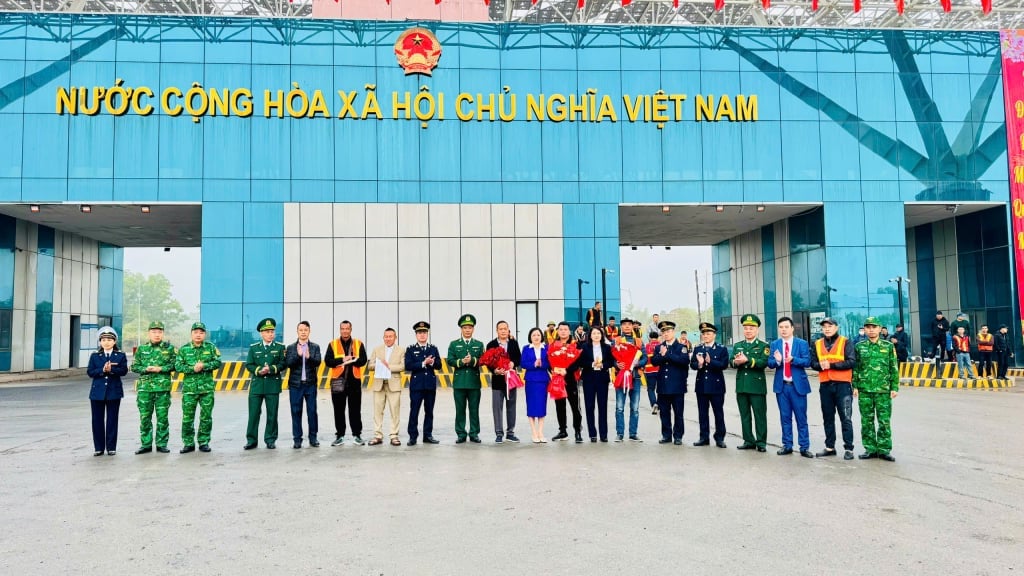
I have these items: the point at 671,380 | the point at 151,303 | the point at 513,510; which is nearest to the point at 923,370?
the point at 671,380

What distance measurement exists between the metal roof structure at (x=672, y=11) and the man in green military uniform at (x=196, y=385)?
19079 mm

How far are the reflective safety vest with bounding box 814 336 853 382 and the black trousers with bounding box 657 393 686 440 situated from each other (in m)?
1.93

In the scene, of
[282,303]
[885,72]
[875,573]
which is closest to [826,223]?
[885,72]

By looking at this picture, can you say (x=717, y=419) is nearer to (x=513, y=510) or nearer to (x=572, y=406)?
(x=572, y=406)

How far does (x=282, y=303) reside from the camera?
2478 cm

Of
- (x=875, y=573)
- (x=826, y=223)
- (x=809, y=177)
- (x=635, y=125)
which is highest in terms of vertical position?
(x=635, y=125)

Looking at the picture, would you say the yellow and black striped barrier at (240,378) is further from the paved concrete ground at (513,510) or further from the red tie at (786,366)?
the red tie at (786,366)

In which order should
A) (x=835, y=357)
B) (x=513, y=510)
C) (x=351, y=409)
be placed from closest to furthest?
(x=513, y=510)
(x=835, y=357)
(x=351, y=409)

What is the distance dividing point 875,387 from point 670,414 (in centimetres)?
272

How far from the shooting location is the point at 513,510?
637 centimetres

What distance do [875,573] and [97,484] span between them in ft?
24.4

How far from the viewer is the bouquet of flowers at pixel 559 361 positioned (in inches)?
414

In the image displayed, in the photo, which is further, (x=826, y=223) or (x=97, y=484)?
(x=826, y=223)

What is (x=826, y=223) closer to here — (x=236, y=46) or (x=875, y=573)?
(x=236, y=46)
